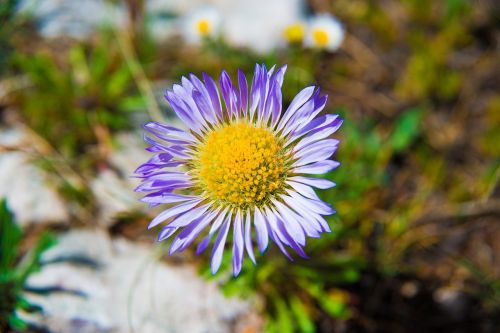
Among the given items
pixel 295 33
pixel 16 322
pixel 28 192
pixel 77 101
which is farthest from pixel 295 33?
pixel 16 322

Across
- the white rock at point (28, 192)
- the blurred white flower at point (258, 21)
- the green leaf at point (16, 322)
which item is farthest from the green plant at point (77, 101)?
the green leaf at point (16, 322)

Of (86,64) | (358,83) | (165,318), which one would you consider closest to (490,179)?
(358,83)

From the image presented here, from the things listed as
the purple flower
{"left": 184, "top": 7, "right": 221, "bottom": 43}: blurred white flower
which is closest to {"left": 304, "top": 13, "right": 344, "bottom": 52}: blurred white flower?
{"left": 184, "top": 7, "right": 221, "bottom": 43}: blurred white flower

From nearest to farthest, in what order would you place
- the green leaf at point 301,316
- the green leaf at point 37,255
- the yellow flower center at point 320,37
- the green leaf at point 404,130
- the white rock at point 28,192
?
1. the green leaf at point 37,255
2. the green leaf at point 301,316
3. the white rock at point 28,192
4. the green leaf at point 404,130
5. the yellow flower center at point 320,37

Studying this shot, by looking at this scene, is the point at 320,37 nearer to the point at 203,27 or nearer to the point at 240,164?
the point at 203,27

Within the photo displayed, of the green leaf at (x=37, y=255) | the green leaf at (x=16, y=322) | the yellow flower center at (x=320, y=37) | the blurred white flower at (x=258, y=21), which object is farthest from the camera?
the blurred white flower at (x=258, y=21)

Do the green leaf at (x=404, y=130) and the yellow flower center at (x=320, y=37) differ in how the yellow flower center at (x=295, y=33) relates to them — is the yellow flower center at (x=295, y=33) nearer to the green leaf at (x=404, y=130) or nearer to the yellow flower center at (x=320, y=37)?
the yellow flower center at (x=320, y=37)

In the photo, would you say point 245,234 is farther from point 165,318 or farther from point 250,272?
point 165,318
